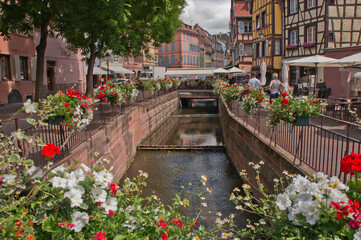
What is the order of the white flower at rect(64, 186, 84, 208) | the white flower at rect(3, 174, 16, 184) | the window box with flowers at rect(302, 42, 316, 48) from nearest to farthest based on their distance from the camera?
the white flower at rect(64, 186, 84, 208), the white flower at rect(3, 174, 16, 184), the window box with flowers at rect(302, 42, 316, 48)

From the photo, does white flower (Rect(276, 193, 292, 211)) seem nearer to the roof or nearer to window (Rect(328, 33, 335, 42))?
window (Rect(328, 33, 335, 42))

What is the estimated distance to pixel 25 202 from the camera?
3076mm

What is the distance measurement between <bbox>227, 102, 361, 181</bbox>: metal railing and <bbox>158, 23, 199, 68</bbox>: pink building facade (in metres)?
63.2

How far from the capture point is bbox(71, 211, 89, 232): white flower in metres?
2.79

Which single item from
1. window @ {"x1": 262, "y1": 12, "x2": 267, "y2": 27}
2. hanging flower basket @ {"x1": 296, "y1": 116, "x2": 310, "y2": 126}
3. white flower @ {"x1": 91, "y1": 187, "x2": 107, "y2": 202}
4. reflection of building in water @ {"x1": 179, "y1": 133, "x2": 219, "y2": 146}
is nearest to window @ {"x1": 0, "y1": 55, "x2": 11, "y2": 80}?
reflection of building in water @ {"x1": 179, "y1": 133, "x2": 219, "y2": 146}

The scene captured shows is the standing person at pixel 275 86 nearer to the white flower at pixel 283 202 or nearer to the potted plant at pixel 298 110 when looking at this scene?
the potted plant at pixel 298 110

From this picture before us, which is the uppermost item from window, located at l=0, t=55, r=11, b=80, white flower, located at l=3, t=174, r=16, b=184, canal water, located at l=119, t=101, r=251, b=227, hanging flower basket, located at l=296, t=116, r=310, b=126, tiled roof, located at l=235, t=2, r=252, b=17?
tiled roof, located at l=235, t=2, r=252, b=17

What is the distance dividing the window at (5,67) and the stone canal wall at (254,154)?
481 inches

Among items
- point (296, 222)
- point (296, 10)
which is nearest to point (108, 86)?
point (296, 222)

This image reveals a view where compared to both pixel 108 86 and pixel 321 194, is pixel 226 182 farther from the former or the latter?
pixel 321 194

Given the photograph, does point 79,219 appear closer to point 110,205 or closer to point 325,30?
point 110,205

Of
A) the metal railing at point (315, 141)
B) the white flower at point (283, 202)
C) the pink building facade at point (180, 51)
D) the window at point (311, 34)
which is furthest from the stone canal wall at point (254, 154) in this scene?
the pink building facade at point (180, 51)

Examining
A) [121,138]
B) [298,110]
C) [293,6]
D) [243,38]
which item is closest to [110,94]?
[121,138]

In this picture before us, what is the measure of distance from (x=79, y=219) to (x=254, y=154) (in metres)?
6.80
